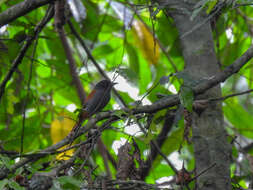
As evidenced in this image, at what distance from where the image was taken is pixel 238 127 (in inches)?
127

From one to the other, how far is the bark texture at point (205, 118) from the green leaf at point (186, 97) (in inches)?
8.2

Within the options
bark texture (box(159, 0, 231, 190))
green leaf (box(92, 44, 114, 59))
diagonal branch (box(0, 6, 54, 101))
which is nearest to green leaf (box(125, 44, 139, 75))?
green leaf (box(92, 44, 114, 59))

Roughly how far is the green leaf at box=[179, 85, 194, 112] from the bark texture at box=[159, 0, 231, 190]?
21cm

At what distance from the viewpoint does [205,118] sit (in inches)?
86.7

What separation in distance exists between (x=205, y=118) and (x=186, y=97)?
587 millimetres

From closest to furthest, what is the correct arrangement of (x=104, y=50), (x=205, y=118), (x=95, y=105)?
(x=95, y=105) < (x=205, y=118) < (x=104, y=50)

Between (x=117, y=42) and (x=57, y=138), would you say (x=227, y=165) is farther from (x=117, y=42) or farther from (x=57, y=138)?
(x=117, y=42)

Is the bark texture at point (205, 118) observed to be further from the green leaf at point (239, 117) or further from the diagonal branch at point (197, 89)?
the green leaf at point (239, 117)

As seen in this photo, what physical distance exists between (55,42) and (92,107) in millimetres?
1863

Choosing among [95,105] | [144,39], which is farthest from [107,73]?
[95,105]

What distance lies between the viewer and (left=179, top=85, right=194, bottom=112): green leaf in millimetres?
1652

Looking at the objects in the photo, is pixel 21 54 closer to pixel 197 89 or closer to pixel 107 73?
pixel 197 89

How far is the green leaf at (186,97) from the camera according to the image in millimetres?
1652

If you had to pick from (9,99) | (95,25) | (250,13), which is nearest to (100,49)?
(95,25)
